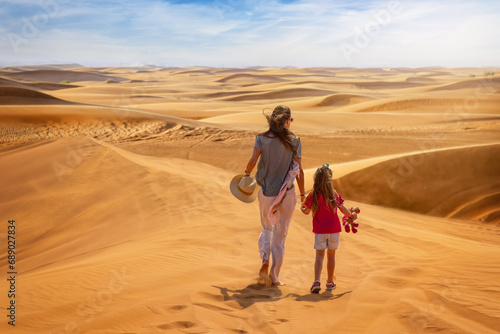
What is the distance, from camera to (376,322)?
3.60 m

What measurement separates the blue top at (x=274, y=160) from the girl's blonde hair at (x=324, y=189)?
0.30 metres

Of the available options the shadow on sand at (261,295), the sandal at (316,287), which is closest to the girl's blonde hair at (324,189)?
the sandal at (316,287)

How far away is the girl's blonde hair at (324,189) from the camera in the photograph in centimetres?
440

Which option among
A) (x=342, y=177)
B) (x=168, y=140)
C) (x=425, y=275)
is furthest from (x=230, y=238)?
(x=168, y=140)

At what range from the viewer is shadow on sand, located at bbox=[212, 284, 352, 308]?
4117 mm

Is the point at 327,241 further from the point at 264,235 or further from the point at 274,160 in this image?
the point at 274,160

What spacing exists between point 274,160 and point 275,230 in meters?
0.72

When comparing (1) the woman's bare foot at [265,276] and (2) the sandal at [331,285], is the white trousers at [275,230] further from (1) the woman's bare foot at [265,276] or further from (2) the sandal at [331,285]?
(2) the sandal at [331,285]

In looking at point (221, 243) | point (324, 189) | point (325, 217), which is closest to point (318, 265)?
point (325, 217)

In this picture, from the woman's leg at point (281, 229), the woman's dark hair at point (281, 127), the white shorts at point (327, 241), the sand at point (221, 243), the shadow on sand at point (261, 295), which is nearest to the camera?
the sand at point (221, 243)

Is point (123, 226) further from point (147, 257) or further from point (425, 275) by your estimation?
point (425, 275)

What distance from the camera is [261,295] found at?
4273mm

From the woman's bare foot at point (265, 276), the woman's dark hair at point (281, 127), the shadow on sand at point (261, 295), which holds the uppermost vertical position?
the woman's dark hair at point (281, 127)

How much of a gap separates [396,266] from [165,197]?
4651 mm
